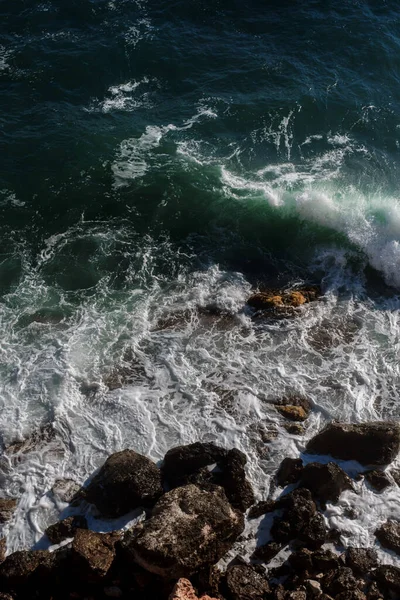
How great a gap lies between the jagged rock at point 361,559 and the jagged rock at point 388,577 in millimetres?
237

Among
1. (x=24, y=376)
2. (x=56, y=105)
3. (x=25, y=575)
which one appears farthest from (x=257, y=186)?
(x=25, y=575)

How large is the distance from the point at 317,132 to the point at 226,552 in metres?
22.8

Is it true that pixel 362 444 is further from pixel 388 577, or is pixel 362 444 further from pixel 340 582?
pixel 340 582

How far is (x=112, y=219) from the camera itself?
23.9 metres

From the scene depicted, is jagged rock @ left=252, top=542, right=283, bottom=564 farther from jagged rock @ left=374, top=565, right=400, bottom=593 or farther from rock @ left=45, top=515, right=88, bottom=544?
rock @ left=45, top=515, right=88, bottom=544

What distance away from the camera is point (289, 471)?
1498 centimetres

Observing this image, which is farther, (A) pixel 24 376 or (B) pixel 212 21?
(B) pixel 212 21

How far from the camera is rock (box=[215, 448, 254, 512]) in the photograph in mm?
14125

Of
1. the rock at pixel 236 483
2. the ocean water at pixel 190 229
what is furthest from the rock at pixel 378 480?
the rock at pixel 236 483

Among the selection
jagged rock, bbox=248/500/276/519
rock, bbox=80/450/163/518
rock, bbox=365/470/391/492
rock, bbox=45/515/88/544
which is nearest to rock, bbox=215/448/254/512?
jagged rock, bbox=248/500/276/519

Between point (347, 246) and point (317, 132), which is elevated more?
point (317, 132)

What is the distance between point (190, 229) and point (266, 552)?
14768 millimetres

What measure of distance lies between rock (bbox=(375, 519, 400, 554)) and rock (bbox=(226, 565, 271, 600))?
11.5 feet

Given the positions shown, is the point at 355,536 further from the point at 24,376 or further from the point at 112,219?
the point at 112,219
